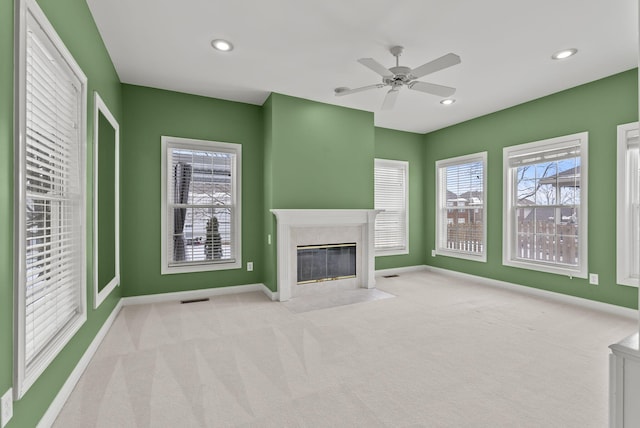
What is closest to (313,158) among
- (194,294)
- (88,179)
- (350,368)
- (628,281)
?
(194,294)

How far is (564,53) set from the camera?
310 centimetres

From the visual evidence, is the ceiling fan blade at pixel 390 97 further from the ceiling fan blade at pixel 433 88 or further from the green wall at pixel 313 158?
the green wall at pixel 313 158

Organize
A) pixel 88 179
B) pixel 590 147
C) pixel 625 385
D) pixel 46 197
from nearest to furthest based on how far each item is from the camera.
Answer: pixel 625 385
pixel 46 197
pixel 88 179
pixel 590 147

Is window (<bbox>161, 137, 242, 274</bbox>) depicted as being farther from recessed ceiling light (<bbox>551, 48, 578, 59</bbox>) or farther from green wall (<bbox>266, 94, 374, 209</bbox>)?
recessed ceiling light (<bbox>551, 48, 578, 59</bbox>)

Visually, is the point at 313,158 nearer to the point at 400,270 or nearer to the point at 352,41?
the point at 352,41

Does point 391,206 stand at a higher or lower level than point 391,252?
higher

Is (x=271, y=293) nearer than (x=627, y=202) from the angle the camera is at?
No

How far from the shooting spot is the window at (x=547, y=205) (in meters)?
3.93

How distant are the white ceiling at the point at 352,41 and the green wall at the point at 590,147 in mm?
226

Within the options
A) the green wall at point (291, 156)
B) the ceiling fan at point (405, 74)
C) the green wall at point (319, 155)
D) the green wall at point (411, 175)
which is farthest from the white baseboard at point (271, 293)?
the ceiling fan at point (405, 74)

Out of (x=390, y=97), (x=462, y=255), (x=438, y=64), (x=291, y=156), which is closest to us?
(x=438, y=64)

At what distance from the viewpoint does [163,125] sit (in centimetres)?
404

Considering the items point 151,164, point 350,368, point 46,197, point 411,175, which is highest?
point 411,175

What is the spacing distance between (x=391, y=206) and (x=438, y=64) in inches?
141
